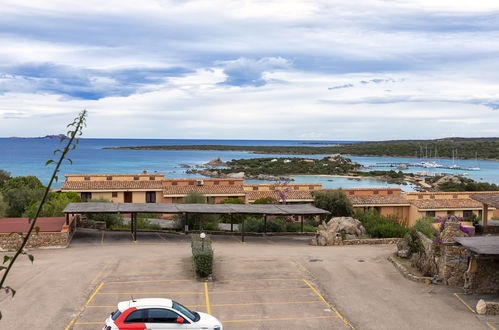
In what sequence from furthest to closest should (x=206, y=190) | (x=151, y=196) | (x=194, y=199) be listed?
(x=151, y=196), (x=206, y=190), (x=194, y=199)

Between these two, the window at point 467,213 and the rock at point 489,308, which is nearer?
the rock at point 489,308

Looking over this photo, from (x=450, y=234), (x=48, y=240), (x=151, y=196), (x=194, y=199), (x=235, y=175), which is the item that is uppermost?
(x=450, y=234)

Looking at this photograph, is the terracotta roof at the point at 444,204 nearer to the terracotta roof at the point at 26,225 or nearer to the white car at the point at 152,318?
the terracotta roof at the point at 26,225

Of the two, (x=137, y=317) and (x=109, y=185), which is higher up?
(x=109, y=185)

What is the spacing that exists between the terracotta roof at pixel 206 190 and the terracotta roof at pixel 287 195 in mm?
1124

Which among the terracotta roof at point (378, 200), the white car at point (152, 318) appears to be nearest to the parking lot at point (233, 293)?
the white car at point (152, 318)

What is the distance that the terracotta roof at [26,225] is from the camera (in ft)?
98.2

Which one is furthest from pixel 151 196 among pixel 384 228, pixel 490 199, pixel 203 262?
pixel 490 199

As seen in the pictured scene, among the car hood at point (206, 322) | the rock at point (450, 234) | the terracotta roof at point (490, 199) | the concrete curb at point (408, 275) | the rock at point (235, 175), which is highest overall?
the terracotta roof at point (490, 199)

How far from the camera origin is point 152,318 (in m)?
14.0

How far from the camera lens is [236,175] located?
12525cm

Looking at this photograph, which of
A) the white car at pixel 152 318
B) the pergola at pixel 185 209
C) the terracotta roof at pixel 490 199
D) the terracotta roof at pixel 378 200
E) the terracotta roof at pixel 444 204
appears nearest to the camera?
the white car at pixel 152 318

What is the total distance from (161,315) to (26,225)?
21.0m

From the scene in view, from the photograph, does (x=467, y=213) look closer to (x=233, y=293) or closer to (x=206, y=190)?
(x=206, y=190)
